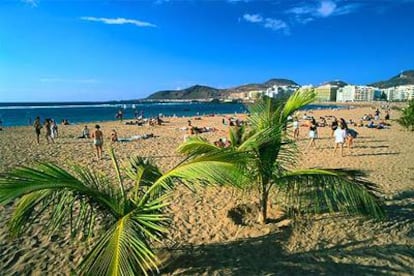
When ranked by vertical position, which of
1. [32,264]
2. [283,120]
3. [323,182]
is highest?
[283,120]

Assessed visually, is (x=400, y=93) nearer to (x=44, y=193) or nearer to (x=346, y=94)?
(x=346, y=94)

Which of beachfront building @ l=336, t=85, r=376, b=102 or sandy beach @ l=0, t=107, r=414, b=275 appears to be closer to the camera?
sandy beach @ l=0, t=107, r=414, b=275

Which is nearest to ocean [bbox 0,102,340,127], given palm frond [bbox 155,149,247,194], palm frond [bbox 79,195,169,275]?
palm frond [bbox 155,149,247,194]

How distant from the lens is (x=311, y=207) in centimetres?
673

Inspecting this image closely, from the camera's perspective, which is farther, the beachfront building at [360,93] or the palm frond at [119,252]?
the beachfront building at [360,93]

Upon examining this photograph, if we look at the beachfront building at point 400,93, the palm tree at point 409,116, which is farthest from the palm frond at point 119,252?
the beachfront building at point 400,93

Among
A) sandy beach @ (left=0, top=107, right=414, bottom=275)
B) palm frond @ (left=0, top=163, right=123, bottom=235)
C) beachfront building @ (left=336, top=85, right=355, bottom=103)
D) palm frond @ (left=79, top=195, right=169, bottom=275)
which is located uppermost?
beachfront building @ (left=336, top=85, right=355, bottom=103)

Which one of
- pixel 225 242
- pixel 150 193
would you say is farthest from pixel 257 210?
pixel 150 193

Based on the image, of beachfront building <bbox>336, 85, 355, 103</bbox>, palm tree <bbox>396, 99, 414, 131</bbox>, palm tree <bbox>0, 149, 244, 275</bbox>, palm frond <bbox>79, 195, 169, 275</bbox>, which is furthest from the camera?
beachfront building <bbox>336, 85, 355, 103</bbox>

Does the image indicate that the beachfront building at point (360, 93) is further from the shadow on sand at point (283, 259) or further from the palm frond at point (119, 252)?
the palm frond at point (119, 252)

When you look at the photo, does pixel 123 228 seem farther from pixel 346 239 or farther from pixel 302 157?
pixel 302 157

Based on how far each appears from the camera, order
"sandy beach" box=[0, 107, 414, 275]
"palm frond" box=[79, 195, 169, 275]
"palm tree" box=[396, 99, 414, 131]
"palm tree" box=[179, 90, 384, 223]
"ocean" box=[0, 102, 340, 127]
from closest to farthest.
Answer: "palm frond" box=[79, 195, 169, 275] → "palm tree" box=[179, 90, 384, 223] → "sandy beach" box=[0, 107, 414, 275] → "palm tree" box=[396, 99, 414, 131] → "ocean" box=[0, 102, 340, 127]

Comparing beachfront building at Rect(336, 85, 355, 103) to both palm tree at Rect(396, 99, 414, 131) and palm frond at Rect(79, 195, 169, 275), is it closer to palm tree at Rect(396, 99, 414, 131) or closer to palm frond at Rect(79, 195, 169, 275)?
palm tree at Rect(396, 99, 414, 131)

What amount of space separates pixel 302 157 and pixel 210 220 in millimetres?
7797
